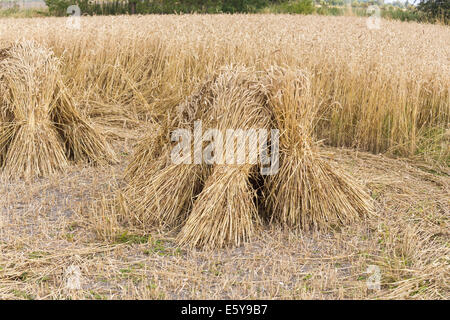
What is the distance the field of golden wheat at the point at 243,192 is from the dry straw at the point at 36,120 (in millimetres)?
13

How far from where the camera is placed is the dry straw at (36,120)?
3.86 m

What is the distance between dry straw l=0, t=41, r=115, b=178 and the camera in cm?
386

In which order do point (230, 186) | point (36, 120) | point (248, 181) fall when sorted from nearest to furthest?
point (230, 186)
point (248, 181)
point (36, 120)

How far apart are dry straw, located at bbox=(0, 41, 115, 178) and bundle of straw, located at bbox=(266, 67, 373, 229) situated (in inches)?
68.7

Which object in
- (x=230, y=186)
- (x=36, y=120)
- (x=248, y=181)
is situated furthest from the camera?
(x=36, y=120)

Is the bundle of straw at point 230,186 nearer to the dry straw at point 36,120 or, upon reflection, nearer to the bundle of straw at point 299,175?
the bundle of straw at point 299,175

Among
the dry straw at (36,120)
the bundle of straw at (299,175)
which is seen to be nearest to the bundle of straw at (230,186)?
the bundle of straw at (299,175)

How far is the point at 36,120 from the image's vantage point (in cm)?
391

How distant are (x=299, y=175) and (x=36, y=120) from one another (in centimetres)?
210

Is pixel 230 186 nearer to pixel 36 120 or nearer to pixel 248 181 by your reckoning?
pixel 248 181

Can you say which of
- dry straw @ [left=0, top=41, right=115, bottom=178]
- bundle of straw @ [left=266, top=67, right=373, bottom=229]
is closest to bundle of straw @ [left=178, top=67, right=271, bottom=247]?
bundle of straw @ [left=266, top=67, right=373, bottom=229]

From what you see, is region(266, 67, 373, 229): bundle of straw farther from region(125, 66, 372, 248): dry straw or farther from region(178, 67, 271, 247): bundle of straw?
region(178, 67, 271, 247): bundle of straw

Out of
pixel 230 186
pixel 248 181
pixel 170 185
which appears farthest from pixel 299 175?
pixel 170 185

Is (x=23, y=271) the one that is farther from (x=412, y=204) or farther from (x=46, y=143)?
(x=412, y=204)
